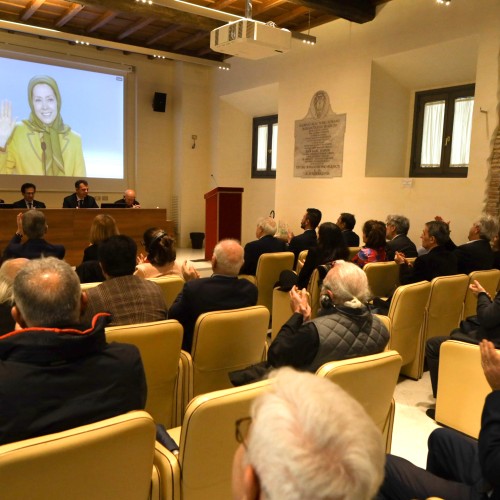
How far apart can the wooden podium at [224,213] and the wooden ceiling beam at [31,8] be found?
11.9 ft

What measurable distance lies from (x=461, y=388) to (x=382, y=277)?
159 centimetres

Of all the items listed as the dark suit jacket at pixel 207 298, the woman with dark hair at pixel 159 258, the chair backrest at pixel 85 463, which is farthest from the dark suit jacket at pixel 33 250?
the chair backrest at pixel 85 463

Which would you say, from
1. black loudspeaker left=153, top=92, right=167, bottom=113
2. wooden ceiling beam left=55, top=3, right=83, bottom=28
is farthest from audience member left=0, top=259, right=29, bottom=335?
black loudspeaker left=153, top=92, right=167, bottom=113

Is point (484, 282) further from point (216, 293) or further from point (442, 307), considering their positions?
point (216, 293)

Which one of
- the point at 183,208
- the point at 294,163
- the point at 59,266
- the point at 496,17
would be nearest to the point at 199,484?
the point at 59,266

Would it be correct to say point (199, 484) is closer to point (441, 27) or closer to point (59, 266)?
point (59, 266)

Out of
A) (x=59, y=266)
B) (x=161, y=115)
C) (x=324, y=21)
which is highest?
(x=324, y=21)

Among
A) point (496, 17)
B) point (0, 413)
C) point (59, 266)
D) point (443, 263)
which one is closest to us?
point (0, 413)

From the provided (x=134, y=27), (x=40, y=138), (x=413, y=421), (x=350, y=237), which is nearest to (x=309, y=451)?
(x=413, y=421)

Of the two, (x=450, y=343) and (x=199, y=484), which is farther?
(x=450, y=343)

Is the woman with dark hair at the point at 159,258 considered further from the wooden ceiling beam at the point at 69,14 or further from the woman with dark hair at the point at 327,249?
the wooden ceiling beam at the point at 69,14

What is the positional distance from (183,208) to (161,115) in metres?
1.98

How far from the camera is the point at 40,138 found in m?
8.38

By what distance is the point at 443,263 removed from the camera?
11.8ft
